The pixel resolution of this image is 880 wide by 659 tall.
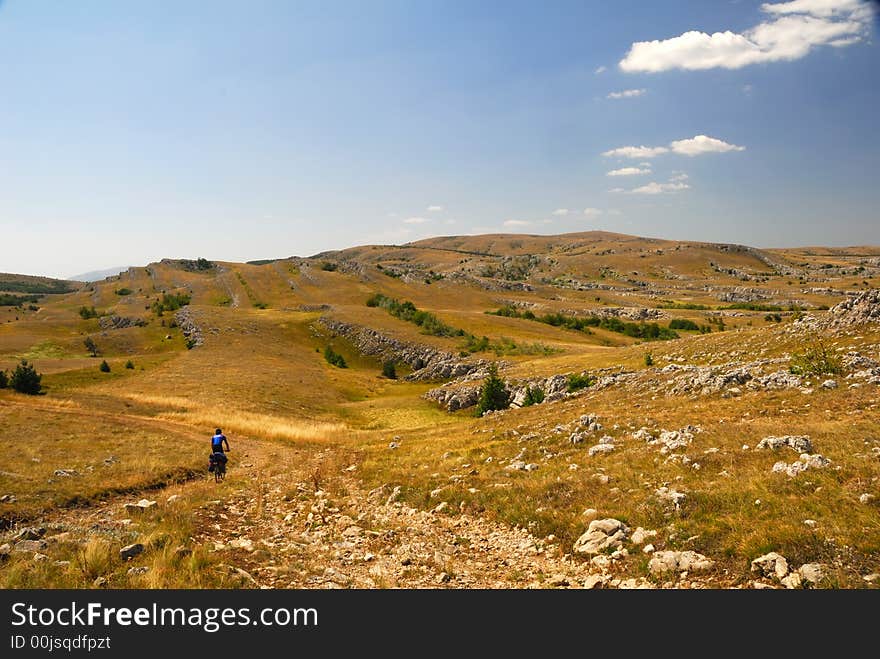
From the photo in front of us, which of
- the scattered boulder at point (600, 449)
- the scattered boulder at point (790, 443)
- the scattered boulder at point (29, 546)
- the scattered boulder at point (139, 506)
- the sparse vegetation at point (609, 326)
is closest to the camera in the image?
the scattered boulder at point (29, 546)

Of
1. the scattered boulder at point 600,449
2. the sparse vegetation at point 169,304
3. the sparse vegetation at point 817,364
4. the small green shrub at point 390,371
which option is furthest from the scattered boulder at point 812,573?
the sparse vegetation at point 169,304

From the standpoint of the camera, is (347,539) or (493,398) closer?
(347,539)

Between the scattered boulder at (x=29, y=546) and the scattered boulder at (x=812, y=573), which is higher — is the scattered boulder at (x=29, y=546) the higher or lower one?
the lower one

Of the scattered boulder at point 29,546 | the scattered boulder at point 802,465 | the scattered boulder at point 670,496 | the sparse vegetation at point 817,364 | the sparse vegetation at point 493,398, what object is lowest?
the sparse vegetation at point 493,398

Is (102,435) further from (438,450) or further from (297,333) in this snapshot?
(297,333)

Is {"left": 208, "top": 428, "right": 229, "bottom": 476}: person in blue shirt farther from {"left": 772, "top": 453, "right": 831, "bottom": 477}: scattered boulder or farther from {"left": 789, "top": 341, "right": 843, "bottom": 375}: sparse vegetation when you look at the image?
{"left": 789, "top": 341, "right": 843, "bottom": 375}: sparse vegetation

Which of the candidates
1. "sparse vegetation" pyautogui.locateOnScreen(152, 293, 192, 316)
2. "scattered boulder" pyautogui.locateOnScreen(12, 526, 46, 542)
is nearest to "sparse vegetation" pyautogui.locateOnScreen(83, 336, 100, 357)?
"sparse vegetation" pyautogui.locateOnScreen(152, 293, 192, 316)

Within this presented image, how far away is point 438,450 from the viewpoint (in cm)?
2423

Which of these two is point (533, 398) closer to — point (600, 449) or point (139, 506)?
point (600, 449)

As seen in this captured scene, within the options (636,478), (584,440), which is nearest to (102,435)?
(584,440)

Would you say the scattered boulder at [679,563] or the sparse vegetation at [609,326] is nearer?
the scattered boulder at [679,563]

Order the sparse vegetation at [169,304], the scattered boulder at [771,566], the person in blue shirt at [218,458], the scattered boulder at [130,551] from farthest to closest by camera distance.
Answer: the sparse vegetation at [169,304]
the person in blue shirt at [218,458]
the scattered boulder at [130,551]
the scattered boulder at [771,566]

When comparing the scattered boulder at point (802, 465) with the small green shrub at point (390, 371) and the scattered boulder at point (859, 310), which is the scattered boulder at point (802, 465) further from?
the small green shrub at point (390, 371)

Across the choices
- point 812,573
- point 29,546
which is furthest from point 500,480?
point 29,546
